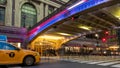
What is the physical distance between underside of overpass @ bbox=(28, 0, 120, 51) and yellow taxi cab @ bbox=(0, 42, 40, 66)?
Answer: 23.3ft

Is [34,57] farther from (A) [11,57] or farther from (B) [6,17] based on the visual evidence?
(B) [6,17]

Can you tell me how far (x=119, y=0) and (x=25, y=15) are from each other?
85.3 feet

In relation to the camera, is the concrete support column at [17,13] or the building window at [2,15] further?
the concrete support column at [17,13]

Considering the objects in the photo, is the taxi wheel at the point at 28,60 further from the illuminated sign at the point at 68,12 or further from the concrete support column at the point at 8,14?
the concrete support column at the point at 8,14

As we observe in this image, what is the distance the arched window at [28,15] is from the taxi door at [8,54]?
83.3 feet

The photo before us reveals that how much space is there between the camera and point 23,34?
109 feet

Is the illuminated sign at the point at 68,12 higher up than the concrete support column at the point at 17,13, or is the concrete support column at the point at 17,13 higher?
the concrete support column at the point at 17,13

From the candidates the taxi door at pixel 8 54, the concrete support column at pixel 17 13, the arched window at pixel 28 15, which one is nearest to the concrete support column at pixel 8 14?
the concrete support column at pixel 17 13

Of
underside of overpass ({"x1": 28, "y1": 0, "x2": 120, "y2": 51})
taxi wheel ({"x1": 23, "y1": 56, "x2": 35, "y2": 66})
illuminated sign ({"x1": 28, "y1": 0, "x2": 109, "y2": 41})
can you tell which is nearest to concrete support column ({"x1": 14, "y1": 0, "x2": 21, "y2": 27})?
underside of overpass ({"x1": 28, "y1": 0, "x2": 120, "y2": 51})

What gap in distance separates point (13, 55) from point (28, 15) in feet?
92.2

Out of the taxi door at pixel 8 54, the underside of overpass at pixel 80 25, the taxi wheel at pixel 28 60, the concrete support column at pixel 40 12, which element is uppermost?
the concrete support column at pixel 40 12

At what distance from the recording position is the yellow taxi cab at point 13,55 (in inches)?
510

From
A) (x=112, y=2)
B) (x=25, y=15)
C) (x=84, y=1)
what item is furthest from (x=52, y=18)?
(x=25, y=15)

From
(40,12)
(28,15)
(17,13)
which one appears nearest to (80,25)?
(17,13)
